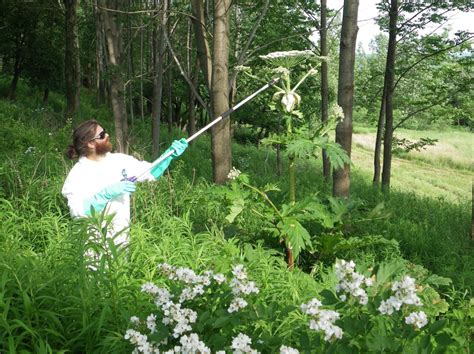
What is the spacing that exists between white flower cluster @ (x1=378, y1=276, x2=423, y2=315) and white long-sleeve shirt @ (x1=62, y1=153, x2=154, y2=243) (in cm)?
219

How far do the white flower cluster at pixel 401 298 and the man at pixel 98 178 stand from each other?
86.7 inches

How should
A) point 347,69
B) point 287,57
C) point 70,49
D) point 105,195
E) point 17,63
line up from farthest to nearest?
point 17,63 → point 70,49 → point 347,69 → point 287,57 → point 105,195

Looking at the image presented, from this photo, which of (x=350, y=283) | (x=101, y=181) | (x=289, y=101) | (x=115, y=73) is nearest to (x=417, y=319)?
(x=350, y=283)

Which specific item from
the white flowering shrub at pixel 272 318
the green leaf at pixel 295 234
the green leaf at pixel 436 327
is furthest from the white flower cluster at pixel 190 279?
the green leaf at pixel 295 234

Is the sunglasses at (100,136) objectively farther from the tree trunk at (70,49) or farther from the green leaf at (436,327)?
the tree trunk at (70,49)

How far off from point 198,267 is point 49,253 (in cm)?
107

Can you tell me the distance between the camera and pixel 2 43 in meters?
15.8

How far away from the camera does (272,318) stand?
1976mm

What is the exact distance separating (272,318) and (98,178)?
2099 mm

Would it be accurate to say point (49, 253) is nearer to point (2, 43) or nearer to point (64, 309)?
point (64, 309)

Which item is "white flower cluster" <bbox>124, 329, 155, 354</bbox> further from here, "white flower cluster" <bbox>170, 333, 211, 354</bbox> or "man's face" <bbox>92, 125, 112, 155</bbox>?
"man's face" <bbox>92, 125, 112, 155</bbox>

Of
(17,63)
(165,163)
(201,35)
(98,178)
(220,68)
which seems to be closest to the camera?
A: (98,178)

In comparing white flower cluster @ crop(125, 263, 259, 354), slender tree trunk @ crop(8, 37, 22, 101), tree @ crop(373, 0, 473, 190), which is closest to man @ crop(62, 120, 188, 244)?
white flower cluster @ crop(125, 263, 259, 354)

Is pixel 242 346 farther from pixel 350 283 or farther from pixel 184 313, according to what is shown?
pixel 350 283
